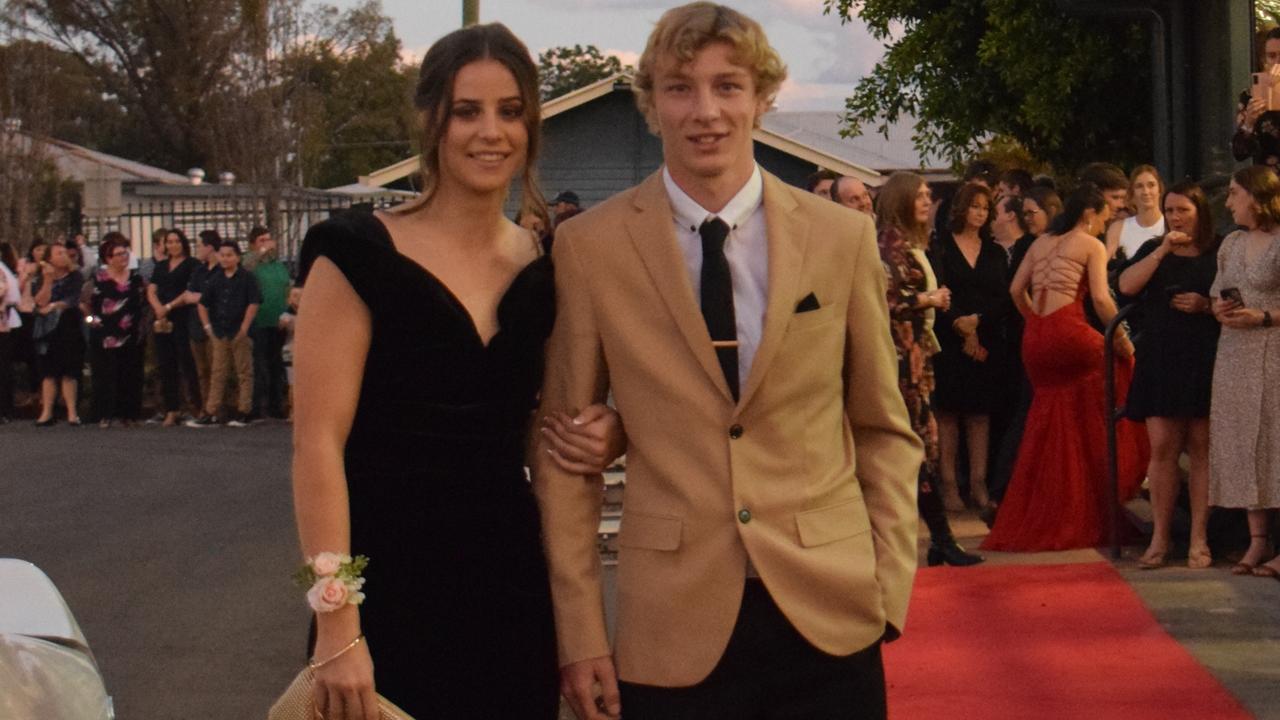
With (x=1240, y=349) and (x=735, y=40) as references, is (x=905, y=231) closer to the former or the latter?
(x=1240, y=349)

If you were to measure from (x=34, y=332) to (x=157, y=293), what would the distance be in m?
1.83

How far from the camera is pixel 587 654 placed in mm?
3523

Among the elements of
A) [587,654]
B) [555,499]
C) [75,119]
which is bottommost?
[587,654]

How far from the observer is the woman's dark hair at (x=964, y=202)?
11.3 meters

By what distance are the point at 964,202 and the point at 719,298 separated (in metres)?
8.04

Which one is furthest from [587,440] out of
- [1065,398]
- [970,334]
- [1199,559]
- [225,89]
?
[225,89]

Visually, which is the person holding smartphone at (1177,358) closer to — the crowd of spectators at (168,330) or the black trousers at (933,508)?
the black trousers at (933,508)

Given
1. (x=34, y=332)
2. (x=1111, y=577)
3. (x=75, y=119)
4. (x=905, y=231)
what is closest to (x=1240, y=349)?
(x=1111, y=577)

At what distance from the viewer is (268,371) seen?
20422 mm

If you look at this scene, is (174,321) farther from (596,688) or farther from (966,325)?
(596,688)

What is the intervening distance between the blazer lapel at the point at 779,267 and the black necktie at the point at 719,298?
49 millimetres

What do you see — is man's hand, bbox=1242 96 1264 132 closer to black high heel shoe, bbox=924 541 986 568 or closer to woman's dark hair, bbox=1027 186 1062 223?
woman's dark hair, bbox=1027 186 1062 223

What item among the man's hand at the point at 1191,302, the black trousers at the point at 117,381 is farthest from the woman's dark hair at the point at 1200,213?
the black trousers at the point at 117,381

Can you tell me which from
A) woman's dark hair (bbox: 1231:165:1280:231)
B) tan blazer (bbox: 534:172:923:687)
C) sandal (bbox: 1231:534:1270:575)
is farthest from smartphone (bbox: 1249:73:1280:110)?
tan blazer (bbox: 534:172:923:687)
